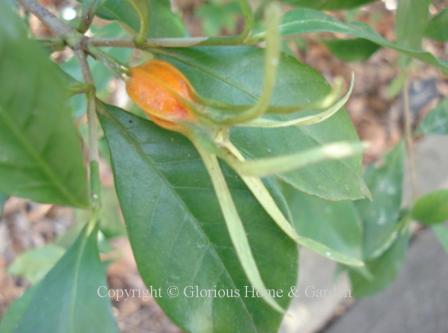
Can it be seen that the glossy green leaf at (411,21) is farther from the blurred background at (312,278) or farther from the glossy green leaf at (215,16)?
the glossy green leaf at (215,16)

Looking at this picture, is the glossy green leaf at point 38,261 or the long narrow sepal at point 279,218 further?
the glossy green leaf at point 38,261

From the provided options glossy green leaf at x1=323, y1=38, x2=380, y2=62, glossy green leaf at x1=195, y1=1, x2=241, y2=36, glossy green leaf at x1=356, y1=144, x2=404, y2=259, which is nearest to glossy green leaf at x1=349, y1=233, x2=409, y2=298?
glossy green leaf at x1=356, y1=144, x2=404, y2=259

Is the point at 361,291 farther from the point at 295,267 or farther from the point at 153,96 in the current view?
the point at 153,96

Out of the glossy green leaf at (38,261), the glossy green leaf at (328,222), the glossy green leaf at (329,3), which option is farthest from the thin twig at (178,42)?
the glossy green leaf at (38,261)

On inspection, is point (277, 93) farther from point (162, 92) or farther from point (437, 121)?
point (437, 121)

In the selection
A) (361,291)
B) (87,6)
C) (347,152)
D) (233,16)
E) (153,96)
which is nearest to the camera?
(347,152)

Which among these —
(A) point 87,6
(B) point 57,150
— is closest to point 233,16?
(A) point 87,6

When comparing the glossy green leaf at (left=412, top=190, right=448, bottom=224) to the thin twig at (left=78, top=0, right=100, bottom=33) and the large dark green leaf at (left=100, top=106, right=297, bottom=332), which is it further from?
the thin twig at (left=78, top=0, right=100, bottom=33)
